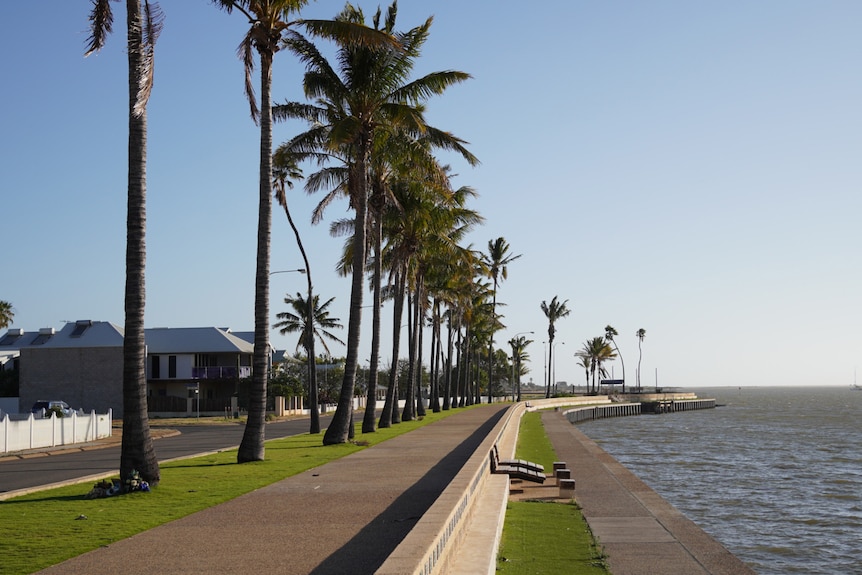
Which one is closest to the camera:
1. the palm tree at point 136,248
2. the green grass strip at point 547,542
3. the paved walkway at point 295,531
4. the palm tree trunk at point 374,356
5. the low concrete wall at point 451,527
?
the low concrete wall at point 451,527

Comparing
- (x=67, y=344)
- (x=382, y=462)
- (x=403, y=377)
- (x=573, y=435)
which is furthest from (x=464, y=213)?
(x=403, y=377)

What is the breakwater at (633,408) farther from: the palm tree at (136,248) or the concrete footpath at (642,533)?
the palm tree at (136,248)

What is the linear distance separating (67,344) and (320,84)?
3888cm

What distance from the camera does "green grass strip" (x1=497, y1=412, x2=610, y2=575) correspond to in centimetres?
1253

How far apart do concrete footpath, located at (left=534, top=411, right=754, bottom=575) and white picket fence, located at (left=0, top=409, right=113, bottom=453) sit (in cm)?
1868

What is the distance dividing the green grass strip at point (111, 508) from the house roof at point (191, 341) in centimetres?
4490

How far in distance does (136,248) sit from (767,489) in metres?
23.2

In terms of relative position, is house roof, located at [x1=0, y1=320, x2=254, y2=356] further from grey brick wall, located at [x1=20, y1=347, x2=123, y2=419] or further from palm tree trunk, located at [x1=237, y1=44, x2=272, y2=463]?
palm tree trunk, located at [x1=237, y1=44, x2=272, y2=463]

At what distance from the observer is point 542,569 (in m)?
12.3

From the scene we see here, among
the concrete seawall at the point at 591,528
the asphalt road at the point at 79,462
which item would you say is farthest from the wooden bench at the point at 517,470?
the asphalt road at the point at 79,462

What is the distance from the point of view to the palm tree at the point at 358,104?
1147 inches

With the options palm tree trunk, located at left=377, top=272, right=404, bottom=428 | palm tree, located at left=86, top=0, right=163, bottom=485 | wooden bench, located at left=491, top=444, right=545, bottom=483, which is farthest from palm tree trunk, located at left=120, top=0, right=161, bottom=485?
palm tree trunk, located at left=377, top=272, right=404, bottom=428

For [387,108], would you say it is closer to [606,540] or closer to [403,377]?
[606,540]

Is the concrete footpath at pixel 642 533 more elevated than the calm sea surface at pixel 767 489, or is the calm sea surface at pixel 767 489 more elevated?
the concrete footpath at pixel 642 533
